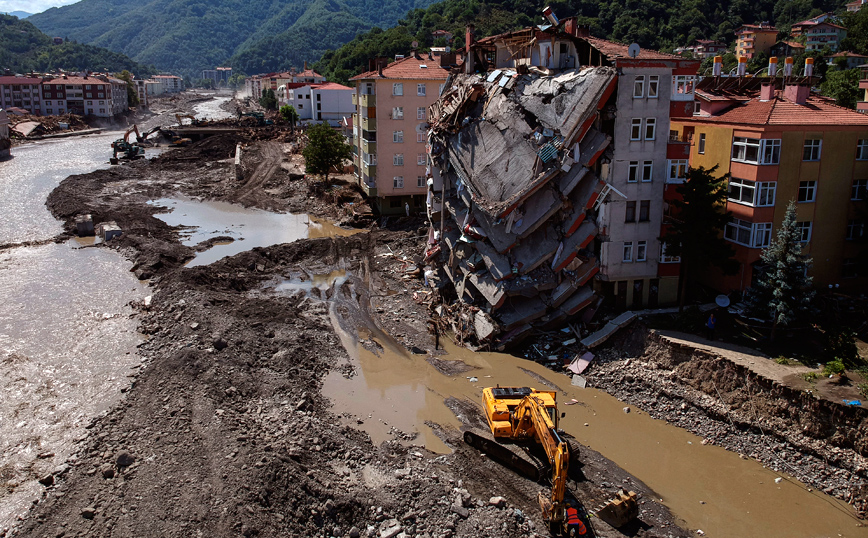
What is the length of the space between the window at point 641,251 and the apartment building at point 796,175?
3128 mm

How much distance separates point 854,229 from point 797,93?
5.97 meters

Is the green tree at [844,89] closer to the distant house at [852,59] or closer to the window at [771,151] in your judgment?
the window at [771,151]

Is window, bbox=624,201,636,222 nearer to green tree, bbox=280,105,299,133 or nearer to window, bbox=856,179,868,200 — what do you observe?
window, bbox=856,179,868,200

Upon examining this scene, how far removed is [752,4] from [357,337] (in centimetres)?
12150

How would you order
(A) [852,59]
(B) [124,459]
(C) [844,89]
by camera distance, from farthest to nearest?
(A) [852,59]
(C) [844,89]
(B) [124,459]

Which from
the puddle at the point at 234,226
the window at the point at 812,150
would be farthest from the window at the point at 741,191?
the puddle at the point at 234,226

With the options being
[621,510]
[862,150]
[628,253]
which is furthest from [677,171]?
[621,510]

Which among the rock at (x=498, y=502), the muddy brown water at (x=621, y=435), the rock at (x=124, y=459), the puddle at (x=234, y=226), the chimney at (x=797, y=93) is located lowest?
the muddy brown water at (x=621, y=435)

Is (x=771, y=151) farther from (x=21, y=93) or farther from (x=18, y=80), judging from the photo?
(x=18, y=80)

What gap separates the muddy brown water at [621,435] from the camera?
1648 centimetres

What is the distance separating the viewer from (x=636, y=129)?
24953 millimetres

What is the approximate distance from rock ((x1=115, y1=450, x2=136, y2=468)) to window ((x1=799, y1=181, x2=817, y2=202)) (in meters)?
25.0

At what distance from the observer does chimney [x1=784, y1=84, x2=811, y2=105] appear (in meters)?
25.3

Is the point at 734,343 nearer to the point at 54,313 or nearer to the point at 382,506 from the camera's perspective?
the point at 382,506
